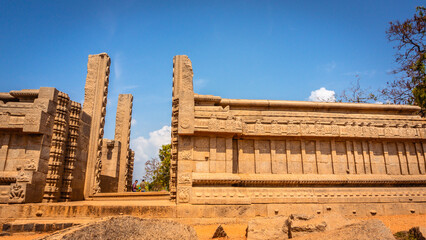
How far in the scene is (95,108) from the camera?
47.7ft

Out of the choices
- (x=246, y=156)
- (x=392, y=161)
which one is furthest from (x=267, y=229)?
(x=392, y=161)

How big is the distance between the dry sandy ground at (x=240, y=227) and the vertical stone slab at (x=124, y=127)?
12.7 m

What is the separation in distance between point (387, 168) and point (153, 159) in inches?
1276

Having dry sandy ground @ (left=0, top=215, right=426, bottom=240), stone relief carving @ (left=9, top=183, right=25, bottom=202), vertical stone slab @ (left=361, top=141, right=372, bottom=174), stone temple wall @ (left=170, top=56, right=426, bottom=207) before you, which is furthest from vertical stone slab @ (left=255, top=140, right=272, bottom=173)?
stone relief carving @ (left=9, top=183, right=25, bottom=202)

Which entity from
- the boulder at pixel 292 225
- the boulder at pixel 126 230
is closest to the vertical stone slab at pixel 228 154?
the boulder at pixel 292 225

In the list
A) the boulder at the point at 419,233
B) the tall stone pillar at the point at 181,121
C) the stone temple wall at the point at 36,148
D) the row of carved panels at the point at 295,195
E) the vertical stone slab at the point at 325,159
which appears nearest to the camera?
the boulder at the point at 419,233

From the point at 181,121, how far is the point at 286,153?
4183 mm

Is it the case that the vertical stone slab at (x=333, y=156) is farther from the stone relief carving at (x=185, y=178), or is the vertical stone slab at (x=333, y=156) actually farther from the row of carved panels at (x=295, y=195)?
the stone relief carving at (x=185, y=178)

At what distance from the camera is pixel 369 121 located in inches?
483

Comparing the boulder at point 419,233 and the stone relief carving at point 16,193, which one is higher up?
the stone relief carving at point 16,193

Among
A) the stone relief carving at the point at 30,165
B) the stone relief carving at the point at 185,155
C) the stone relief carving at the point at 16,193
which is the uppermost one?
the stone relief carving at the point at 185,155

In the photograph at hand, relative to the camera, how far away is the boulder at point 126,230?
13.8 ft

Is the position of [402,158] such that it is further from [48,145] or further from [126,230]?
[48,145]

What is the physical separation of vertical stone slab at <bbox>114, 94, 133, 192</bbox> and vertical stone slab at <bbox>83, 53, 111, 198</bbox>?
20.5ft
